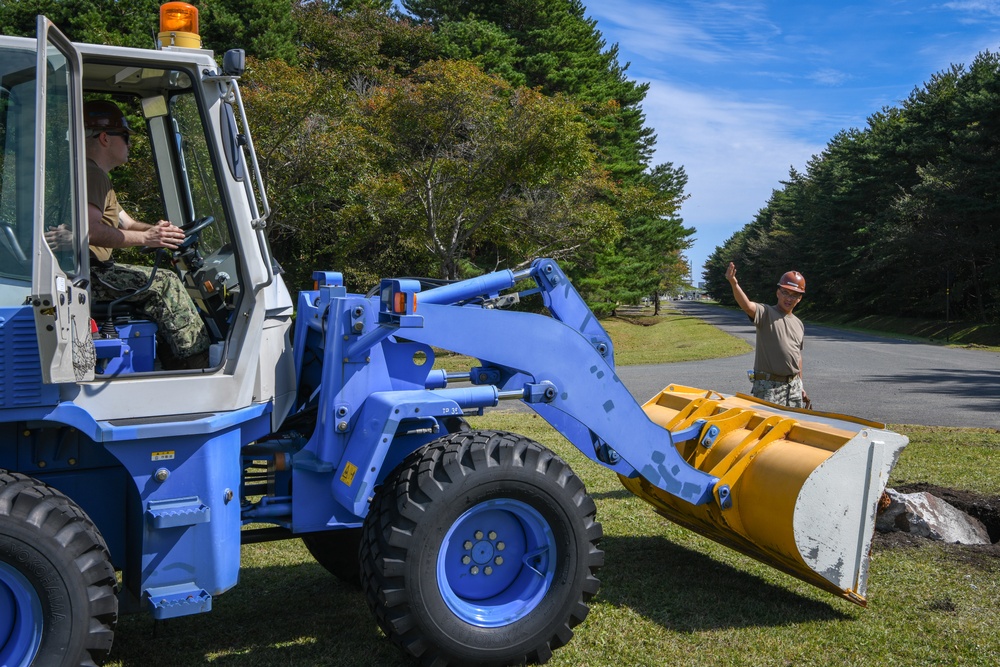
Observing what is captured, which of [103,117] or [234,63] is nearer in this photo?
[234,63]

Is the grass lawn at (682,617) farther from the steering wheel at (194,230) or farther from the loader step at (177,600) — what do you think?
the steering wheel at (194,230)

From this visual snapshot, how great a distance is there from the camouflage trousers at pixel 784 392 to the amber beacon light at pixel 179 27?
209 inches

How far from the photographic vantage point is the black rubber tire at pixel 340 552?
17.1 feet

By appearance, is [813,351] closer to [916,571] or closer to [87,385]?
[916,571]

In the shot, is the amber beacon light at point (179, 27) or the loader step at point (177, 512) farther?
the amber beacon light at point (179, 27)

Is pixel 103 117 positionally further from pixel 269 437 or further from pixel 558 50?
pixel 558 50

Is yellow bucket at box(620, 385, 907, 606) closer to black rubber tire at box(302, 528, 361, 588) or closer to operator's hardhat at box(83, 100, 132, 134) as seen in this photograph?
black rubber tire at box(302, 528, 361, 588)

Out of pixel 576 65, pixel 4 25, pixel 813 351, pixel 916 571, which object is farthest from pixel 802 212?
pixel 916 571

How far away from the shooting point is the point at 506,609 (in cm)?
409

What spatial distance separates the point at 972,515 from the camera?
6445 mm

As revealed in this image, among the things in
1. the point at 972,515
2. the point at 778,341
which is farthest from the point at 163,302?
the point at 972,515

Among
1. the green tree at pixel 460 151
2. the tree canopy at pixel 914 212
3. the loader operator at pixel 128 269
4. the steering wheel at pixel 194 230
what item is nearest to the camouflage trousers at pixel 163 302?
the loader operator at pixel 128 269

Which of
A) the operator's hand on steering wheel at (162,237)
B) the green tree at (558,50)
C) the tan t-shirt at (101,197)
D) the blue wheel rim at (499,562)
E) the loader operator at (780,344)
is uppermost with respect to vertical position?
the green tree at (558,50)

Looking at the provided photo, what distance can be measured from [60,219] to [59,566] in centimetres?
133
